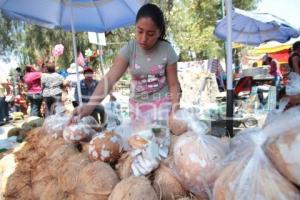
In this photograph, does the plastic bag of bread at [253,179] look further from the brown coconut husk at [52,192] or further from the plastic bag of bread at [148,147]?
the brown coconut husk at [52,192]

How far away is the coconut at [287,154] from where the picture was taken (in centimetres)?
78

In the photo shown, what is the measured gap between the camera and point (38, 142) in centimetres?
218

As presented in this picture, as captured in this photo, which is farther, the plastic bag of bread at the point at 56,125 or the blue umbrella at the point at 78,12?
the blue umbrella at the point at 78,12

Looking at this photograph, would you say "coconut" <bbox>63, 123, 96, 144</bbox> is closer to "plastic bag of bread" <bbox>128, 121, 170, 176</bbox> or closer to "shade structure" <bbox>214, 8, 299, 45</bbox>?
"plastic bag of bread" <bbox>128, 121, 170, 176</bbox>

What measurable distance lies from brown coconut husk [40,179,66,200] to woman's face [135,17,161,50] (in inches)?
36.1

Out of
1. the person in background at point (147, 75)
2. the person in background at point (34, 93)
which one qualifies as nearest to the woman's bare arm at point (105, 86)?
the person in background at point (147, 75)

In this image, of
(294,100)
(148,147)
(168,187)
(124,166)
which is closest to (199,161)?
(168,187)

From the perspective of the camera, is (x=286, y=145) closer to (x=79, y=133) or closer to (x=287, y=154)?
(x=287, y=154)

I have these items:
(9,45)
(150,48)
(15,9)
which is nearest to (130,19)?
(15,9)

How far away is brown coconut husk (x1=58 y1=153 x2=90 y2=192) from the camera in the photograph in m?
1.30

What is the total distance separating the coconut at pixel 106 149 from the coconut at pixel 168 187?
13.3 inches

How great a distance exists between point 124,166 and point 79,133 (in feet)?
1.94

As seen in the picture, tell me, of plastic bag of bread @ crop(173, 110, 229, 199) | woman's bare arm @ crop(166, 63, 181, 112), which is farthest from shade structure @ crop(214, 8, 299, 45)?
plastic bag of bread @ crop(173, 110, 229, 199)

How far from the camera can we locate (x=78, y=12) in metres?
4.83
